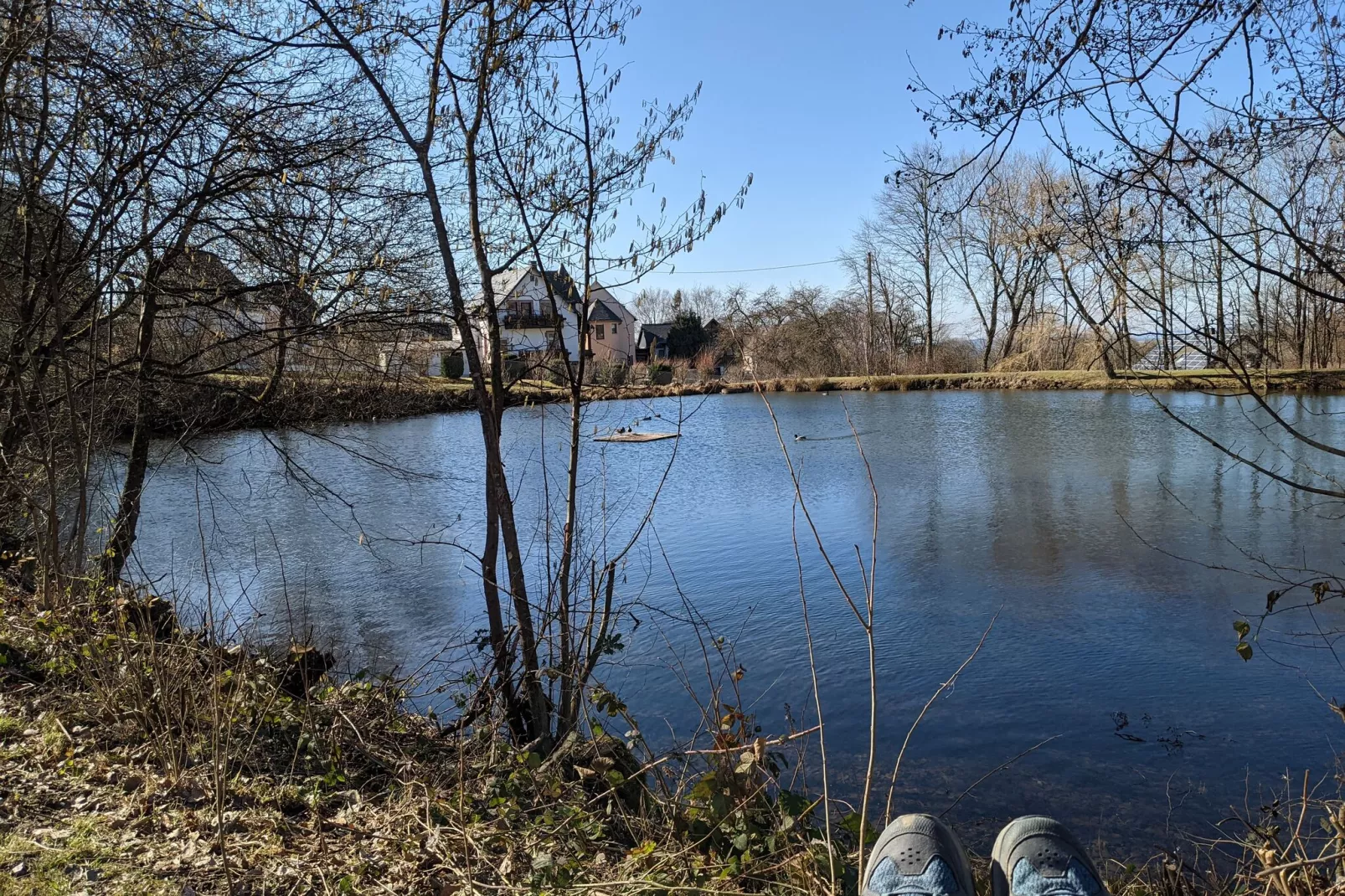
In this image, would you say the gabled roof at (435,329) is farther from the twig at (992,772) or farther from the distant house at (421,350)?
the twig at (992,772)

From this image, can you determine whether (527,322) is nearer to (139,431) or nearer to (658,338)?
(139,431)

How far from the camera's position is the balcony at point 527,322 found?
4719mm

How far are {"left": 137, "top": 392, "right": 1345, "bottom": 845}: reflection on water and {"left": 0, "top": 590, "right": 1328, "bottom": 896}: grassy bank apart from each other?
0.99m

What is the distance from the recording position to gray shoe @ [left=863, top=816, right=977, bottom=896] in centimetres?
210

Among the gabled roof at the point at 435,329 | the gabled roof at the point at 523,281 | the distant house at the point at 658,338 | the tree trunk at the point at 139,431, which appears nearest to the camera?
the gabled roof at the point at 523,281

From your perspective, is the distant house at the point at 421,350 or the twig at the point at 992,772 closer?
the twig at the point at 992,772

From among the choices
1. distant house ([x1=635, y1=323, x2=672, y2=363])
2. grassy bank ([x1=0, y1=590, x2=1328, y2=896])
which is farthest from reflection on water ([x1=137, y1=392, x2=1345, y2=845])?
distant house ([x1=635, y1=323, x2=672, y2=363])

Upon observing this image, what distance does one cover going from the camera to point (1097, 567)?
8.89 metres

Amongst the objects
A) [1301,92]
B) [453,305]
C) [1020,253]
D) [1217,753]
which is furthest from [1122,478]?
[453,305]

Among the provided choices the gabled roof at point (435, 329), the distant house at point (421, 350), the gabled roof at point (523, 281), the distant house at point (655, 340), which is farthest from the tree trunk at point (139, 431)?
the distant house at point (655, 340)

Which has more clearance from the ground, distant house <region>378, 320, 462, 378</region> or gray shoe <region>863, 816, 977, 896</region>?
distant house <region>378, 320, 462, 378</region>

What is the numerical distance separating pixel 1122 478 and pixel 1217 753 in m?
9.41

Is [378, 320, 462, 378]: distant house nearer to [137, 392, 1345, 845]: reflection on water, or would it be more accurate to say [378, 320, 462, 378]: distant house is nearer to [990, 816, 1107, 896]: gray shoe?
[137, 392, 1345, 845]: reflection on water

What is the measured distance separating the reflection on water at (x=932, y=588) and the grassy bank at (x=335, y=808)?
3.25 ft
